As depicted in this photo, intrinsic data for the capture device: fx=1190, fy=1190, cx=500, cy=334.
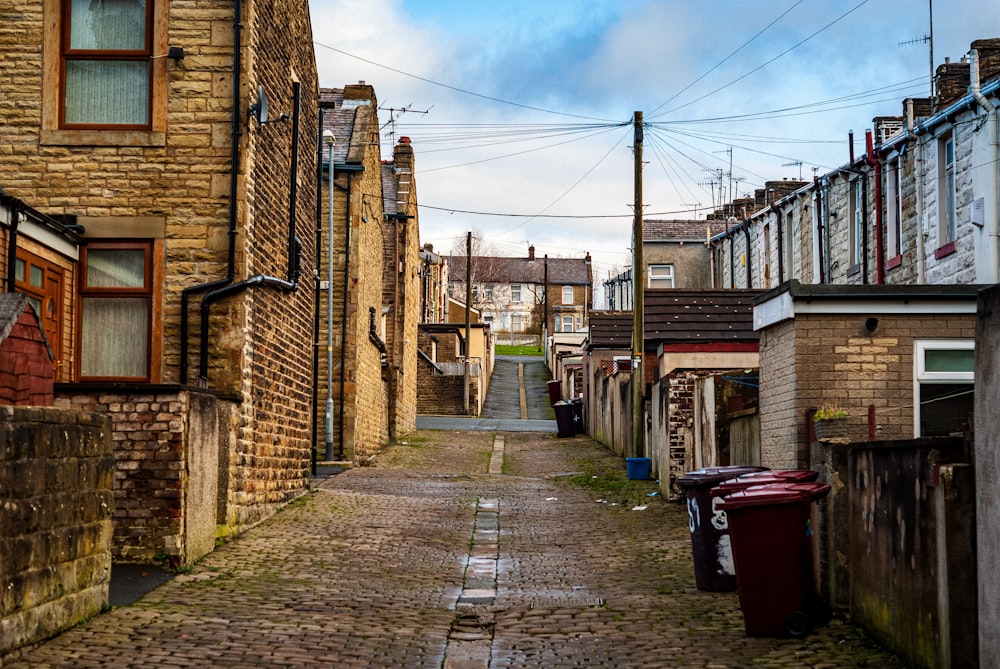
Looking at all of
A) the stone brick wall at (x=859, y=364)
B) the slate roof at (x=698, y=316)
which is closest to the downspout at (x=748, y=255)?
the slate roof at (x=698, y=316)

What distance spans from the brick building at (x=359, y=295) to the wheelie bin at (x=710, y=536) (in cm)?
1333

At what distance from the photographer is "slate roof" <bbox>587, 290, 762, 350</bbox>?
93.6 feet

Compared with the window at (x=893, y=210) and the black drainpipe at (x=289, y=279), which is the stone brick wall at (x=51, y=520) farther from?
the window at (x=893, y=210)

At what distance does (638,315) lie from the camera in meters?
25.7

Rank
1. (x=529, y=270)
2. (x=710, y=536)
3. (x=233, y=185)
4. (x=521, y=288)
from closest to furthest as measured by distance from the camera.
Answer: (x=710, y=536), (x=233, y=185), (x=529, y=270), (x=521, y=288)

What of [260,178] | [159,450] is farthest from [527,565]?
[260,178]

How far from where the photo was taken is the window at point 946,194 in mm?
24453

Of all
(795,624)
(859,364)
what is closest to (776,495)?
(795,624)

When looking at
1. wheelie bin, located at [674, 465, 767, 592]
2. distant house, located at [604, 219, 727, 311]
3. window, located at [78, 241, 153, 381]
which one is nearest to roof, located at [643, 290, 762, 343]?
window, located at [78, 241, 153, 381]

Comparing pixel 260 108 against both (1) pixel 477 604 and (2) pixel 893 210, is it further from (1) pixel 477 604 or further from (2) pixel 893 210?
(2) pixel 893 210

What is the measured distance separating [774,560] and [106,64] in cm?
1078

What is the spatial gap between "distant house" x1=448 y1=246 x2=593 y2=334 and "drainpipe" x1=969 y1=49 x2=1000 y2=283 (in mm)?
85809

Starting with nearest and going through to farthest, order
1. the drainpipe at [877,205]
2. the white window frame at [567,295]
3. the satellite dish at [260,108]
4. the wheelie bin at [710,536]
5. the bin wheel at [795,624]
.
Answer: the bin wheel at [795,624] < the wheelie bin at [710,536] < the satellite dish at [260,108] < the drainpipe at [877,205] < the white window frame at [567,295]

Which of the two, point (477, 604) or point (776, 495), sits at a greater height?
point (776, 495)
